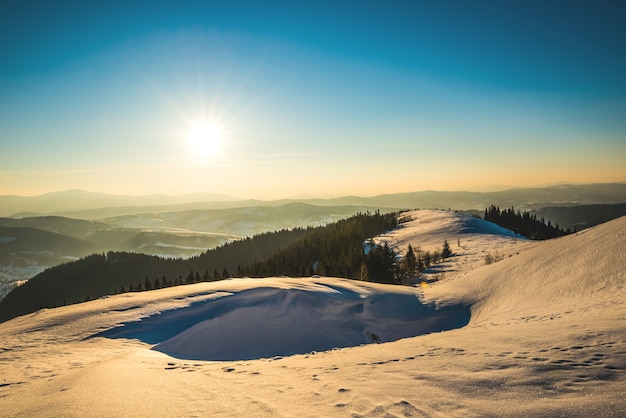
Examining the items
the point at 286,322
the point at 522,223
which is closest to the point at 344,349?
the point at 286,322

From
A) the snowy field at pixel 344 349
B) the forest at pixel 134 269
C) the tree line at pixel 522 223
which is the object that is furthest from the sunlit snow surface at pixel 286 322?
the tree line at pixel 522 223

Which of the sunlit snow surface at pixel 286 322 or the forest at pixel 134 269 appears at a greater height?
the sunlit snow surface at pixel 286 322

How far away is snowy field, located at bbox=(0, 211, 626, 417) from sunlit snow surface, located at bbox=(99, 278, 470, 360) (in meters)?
0.07

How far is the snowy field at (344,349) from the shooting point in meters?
5.22

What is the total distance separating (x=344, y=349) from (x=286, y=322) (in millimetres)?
4529

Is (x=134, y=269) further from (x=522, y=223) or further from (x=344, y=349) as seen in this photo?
(x=522, y=223)

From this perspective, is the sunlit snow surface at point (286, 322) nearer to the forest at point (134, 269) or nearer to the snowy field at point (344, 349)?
the snowy field at point (344, 349)

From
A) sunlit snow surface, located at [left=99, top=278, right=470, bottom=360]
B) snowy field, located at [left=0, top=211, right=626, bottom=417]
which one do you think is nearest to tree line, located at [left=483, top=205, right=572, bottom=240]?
snowy field, located at [left=0, top=211, right=626, bottom=417]

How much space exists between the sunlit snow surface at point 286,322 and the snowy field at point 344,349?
70mm

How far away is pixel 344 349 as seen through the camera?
426 inches

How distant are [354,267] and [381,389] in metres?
37.4

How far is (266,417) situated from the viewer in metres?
4.99

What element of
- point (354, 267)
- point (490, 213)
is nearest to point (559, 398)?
point (354, 267)

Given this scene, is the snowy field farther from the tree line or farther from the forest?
the tree line
